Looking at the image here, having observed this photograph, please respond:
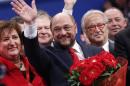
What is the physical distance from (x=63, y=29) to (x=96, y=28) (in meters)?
0.78

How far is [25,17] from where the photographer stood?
16.1 ft

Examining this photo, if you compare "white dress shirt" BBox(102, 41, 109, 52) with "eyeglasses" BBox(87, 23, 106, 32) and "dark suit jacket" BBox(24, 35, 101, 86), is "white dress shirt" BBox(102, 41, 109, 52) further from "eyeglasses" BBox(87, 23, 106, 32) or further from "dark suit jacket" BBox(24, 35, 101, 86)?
"dark suit jacket" BBox(24, 35, 101, 86)

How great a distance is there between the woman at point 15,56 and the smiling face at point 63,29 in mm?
422

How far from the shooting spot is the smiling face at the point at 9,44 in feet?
16.7

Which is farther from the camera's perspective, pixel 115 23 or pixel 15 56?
pixel 115 23

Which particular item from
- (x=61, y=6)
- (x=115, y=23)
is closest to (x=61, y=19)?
(x=115, y=23)

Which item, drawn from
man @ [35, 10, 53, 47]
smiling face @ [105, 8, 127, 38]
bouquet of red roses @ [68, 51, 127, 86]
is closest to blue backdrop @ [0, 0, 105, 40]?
smiling face @ [105, 8, 127, 38]

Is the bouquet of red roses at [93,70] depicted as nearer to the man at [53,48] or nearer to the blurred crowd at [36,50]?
the blurred crowd at [36,50]

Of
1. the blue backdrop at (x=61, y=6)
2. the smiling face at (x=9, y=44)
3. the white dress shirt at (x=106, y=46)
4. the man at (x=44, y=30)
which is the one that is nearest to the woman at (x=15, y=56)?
the smiling face at (x=9, y=44)

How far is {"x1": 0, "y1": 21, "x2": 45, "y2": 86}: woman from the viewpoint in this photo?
194 inches

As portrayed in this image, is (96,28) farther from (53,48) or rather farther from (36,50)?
(36,50)

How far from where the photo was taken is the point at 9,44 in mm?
5094

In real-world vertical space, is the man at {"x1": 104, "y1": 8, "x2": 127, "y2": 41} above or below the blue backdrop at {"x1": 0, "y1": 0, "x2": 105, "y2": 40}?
below

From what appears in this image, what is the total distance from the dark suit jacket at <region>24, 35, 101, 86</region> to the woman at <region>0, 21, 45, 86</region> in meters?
0.09
